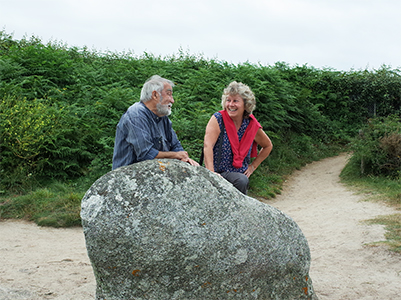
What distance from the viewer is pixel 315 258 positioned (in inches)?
Result: 222

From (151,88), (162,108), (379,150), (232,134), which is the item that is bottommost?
(379,150)

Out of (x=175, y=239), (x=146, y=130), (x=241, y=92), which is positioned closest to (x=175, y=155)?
(x=146, y=130)

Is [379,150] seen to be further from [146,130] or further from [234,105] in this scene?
[146,130]

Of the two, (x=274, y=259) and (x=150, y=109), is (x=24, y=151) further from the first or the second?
(x=274, y=259)

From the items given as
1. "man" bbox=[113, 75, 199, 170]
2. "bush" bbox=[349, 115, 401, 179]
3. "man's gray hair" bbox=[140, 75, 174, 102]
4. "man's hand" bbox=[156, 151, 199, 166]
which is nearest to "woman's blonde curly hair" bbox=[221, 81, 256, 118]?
"man" bbox=[113, 75, 199, 170]

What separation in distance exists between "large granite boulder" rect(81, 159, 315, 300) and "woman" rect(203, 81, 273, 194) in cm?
Answer: 134

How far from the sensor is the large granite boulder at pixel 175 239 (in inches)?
116

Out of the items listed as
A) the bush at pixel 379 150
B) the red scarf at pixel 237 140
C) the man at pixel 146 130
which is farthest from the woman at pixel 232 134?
the bush at pixel 379 150

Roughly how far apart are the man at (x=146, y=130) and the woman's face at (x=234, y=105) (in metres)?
0.94

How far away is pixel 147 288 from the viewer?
298 cm

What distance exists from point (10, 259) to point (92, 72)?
8741mm

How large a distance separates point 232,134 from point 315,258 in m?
2.29

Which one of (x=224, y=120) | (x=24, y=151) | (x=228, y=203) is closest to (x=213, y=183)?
(x=228, y=203)

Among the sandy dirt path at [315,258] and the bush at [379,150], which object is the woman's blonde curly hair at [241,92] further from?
the bush at [379,150]
